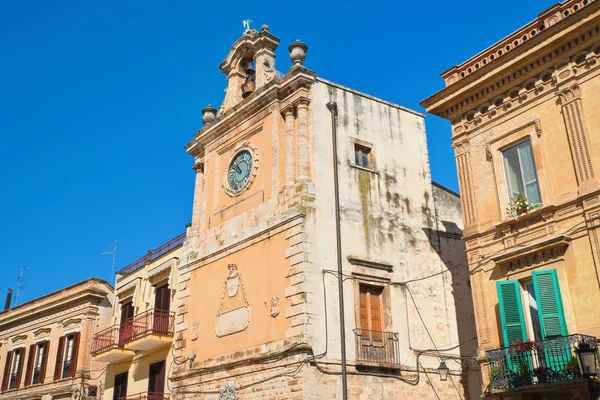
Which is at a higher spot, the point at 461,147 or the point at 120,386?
the point at 461,147

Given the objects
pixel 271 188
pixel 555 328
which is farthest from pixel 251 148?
pixel 555 328

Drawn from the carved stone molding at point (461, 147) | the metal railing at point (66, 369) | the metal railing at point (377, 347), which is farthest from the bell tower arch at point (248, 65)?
the metal railing at point (66, 369)

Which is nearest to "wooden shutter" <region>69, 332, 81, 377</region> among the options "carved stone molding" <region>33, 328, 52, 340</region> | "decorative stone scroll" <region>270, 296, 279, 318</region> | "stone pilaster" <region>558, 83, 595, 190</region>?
"carved stone molding" <region>33, 328, 52, 340</region>

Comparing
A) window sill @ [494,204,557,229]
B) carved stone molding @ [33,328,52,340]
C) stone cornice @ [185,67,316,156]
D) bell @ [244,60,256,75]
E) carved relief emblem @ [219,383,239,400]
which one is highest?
bell @ [244,60,256,75]

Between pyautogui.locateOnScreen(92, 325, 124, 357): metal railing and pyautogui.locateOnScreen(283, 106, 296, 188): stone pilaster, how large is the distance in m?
11.2

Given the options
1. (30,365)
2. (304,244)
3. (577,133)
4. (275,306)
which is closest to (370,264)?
(304,244)

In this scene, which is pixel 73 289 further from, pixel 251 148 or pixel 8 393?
pixel 251 148

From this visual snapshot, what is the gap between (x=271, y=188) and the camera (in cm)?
1998

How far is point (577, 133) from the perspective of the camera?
14156 mm

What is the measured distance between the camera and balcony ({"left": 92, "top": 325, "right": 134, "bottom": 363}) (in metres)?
25.9

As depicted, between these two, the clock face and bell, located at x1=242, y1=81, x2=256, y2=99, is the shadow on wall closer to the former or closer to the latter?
the clock face

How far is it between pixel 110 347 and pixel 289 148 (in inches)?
484

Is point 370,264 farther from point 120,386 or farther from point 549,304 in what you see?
point 120,386

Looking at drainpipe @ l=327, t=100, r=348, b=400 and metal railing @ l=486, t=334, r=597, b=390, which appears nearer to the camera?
metal railing @ l=486, t=334, r=597, b=390
